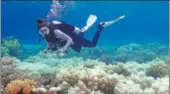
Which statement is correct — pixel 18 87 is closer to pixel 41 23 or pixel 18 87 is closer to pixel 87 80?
pixel 87 80

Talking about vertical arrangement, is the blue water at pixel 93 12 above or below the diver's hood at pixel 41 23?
above

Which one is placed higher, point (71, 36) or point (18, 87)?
point (71, 36)

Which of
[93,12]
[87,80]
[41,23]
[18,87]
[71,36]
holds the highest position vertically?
A: [93,12]

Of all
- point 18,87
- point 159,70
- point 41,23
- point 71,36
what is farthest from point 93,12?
point 18,87

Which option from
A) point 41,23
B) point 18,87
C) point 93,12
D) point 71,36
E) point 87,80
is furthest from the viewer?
point 93,12

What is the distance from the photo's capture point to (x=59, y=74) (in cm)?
521

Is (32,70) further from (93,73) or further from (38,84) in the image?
(93,73)

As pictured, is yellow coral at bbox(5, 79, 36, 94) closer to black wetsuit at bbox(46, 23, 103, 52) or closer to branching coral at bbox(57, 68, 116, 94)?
branching coral at bbox(57, 68, 116, 94)

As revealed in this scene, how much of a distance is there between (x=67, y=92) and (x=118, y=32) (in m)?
105

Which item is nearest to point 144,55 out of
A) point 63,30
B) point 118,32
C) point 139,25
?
point 63,30

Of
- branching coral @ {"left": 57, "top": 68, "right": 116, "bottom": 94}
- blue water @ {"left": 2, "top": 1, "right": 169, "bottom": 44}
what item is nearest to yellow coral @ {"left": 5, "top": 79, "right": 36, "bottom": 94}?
branching coral @ {"left": 57, "top": 68, "right": 116, "bottom": 94}

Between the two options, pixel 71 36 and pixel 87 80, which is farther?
pixel 71 36

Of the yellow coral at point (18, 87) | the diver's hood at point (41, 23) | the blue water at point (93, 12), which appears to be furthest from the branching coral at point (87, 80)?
the blue water at point (93, 12)

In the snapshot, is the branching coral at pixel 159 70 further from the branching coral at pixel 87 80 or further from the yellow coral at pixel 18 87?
the yellow coral at pixel 18 87
